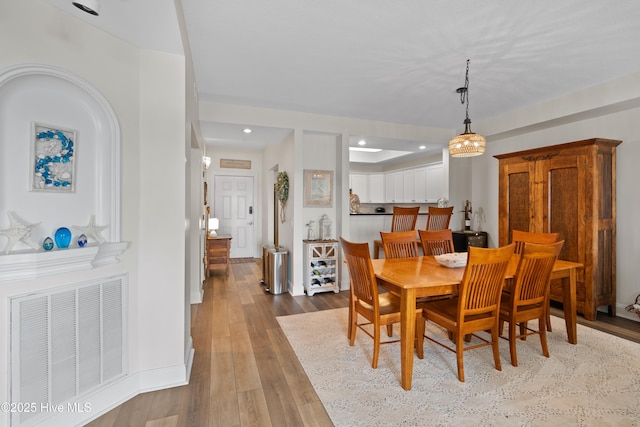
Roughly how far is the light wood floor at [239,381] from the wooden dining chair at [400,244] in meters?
1.21

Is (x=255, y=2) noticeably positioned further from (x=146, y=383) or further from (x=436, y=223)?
(x=436, y=223)

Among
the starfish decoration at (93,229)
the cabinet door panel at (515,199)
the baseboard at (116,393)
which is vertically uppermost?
the cabinet door panel at (515,199)

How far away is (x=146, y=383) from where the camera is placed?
2.05 m


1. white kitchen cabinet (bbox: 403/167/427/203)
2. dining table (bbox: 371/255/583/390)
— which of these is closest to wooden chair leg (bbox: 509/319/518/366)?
dining table (bbox: 371/255/583/390)

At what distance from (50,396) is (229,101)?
10.9 feet

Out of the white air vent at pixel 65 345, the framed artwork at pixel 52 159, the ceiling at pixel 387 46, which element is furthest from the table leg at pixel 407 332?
the framed artwork at pixel 52 159

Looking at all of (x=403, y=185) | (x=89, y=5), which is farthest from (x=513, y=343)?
(x=403, y=185)

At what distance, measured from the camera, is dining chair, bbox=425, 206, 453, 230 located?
4621mm

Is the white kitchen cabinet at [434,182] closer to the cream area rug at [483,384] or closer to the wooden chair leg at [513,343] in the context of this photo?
the cream area rug at [483,384]

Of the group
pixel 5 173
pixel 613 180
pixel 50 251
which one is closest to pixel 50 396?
pixel 50 251

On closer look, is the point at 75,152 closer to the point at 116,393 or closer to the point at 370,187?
the point at 116,393

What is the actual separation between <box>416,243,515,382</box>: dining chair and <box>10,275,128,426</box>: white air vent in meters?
2.26

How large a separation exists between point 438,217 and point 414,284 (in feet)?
9.41

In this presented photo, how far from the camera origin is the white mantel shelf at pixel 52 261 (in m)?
1.45
